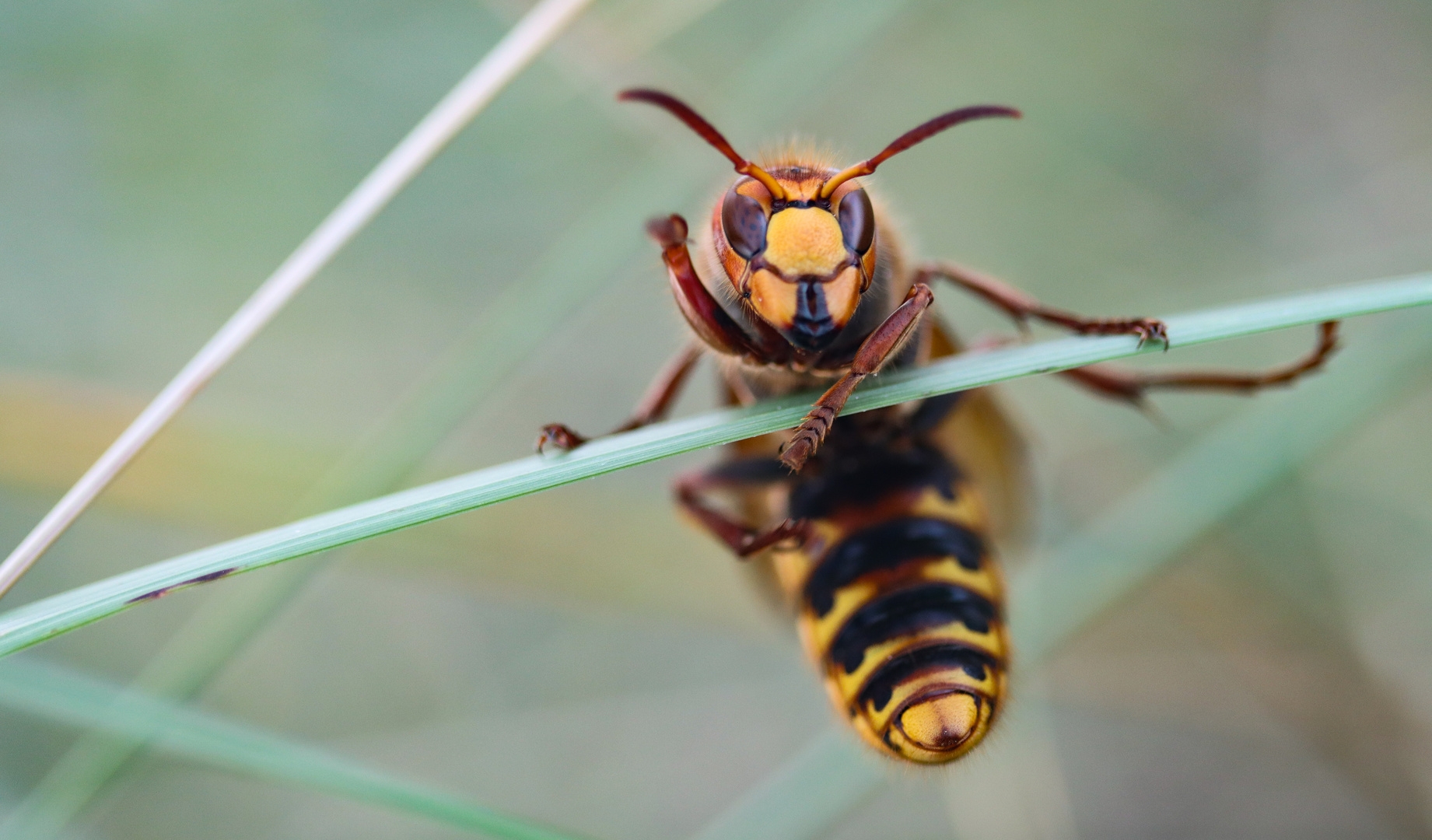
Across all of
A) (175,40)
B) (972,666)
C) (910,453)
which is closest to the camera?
(972,666)

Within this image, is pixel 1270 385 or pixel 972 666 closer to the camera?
pixel 972 666

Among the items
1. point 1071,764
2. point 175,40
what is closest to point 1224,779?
point 1071,764

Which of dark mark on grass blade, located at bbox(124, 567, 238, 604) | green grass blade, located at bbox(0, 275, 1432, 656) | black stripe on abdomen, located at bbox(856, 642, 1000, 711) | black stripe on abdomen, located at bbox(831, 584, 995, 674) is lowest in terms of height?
black stripe on abdomen, located at bbox(856, 642, 1000, 711)

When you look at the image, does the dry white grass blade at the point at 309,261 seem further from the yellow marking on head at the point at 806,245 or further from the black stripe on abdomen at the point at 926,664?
the black stripe on abdomen at the point at 926,664

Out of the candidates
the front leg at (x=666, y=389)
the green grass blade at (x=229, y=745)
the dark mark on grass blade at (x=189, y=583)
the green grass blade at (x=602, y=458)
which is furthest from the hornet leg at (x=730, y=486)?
the dark mark on grass blade at (x=189, y=583)

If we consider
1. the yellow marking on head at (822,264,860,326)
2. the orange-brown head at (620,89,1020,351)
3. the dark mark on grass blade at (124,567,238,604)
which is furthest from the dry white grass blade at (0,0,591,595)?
the yellow marking on head at (822,264,860,326)

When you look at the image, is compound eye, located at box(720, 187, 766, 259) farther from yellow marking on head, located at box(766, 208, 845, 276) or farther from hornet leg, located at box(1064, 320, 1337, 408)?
hornet leg, located at box(1064, 320, 1337, 408)

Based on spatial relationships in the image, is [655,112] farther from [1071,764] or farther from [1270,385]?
[1071,764]
